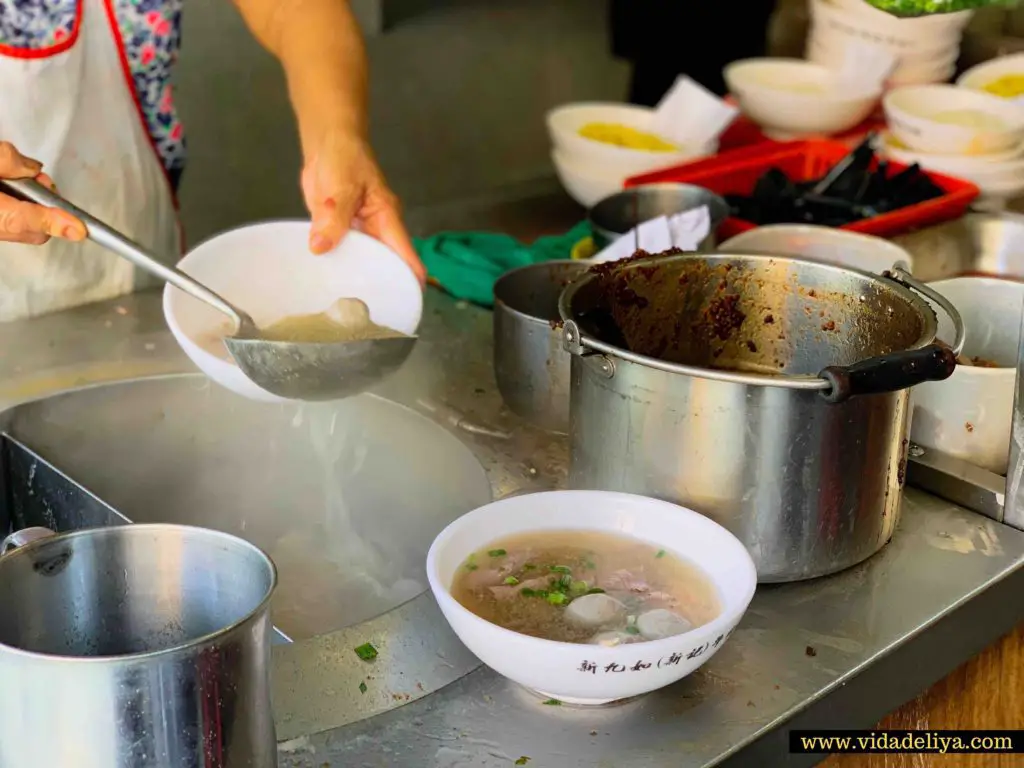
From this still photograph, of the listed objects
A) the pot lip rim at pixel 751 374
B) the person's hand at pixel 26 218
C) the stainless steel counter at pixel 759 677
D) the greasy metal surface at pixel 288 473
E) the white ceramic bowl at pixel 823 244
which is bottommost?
the greasy metal surface at pixel 288 473

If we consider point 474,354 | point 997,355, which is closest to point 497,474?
point 474,354

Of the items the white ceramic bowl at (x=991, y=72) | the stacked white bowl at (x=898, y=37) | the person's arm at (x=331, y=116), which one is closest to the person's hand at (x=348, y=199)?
the person's arm at (x=331, y=116)

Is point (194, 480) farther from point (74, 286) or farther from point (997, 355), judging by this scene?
Result: point (997, 355)

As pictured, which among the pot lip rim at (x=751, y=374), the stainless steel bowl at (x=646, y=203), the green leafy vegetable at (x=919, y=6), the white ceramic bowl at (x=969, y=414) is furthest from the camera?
the stainless steel bowl at (x=646, y=203)

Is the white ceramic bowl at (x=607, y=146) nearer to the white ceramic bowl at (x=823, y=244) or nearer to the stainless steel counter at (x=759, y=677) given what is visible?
the white ceramic bowl at (x=823, y=244)

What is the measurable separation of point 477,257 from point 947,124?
854mm

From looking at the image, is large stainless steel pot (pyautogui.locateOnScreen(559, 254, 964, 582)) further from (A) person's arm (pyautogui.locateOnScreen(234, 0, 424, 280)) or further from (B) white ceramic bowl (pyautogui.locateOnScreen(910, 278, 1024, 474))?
(A) person's arm (pyautogui.locateOnScreen(234, 0, 424, 280))

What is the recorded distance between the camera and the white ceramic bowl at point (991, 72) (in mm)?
2180

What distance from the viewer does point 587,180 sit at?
2.01 meters

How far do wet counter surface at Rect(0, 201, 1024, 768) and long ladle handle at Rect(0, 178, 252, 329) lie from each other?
302mm

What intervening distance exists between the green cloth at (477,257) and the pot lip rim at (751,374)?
0.49 meters

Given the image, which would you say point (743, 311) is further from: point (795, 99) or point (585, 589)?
point (795, 99)

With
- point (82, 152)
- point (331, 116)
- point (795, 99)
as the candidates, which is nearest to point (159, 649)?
point (331, 116)

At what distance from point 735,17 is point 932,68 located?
58cm
